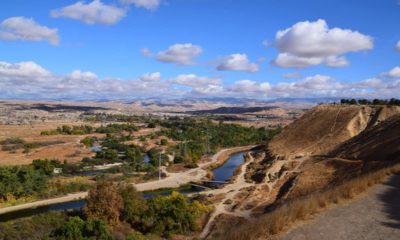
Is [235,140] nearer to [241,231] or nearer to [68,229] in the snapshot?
[68,229]

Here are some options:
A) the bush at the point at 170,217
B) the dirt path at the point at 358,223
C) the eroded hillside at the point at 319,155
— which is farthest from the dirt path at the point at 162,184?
the dirt path at the point at 358,223

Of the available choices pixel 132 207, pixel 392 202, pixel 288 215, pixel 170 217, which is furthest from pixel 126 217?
pixel 288 215

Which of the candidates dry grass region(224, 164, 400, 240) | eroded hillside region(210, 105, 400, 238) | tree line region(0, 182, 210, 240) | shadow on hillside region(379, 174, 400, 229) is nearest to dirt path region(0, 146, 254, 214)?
eroded hillside region(210, 105, 400, 238)

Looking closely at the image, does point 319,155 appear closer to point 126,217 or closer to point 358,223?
point 126,217

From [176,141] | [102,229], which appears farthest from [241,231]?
[176,141]

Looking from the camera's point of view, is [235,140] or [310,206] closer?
[310,206]

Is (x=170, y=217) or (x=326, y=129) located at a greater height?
(x=326, y=129)

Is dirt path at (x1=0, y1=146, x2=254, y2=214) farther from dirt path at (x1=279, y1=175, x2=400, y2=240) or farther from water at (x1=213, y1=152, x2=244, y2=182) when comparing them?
dirt path at (x1=279, y1=175, x2=400, y2=240)

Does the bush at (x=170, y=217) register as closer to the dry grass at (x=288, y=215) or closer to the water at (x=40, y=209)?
the water at (x=40, y=209)
